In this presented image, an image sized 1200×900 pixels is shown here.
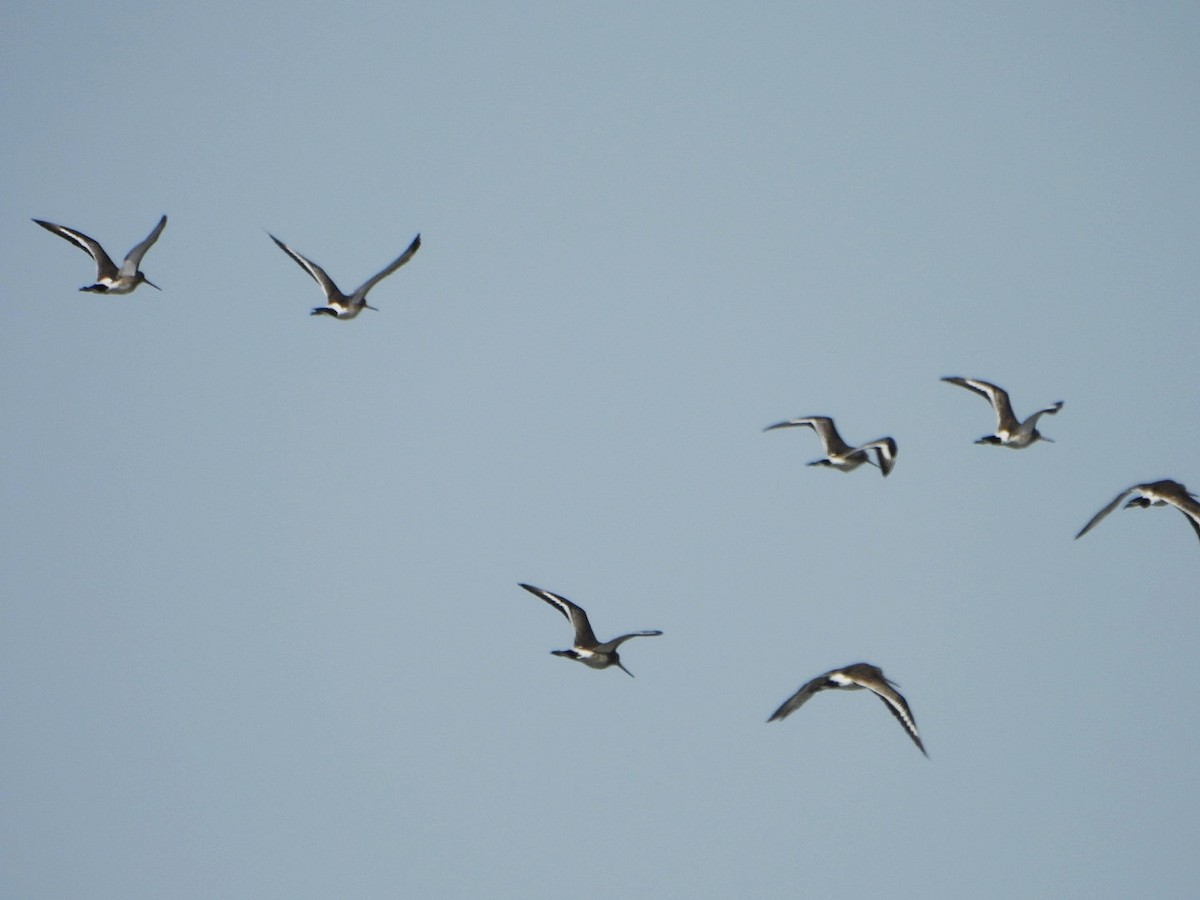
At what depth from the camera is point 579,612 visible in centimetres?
2823

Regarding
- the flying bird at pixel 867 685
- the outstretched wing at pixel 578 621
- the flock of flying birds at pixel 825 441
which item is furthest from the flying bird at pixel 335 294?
the flying bird at pixel 867 685

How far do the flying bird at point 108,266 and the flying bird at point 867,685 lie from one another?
14955 millimetres

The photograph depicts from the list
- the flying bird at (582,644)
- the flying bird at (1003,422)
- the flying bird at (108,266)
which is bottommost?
the flying bird at (582,644)

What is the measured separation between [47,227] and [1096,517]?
1901 centimetres

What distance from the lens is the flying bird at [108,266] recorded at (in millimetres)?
30953

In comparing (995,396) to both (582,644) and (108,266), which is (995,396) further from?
(108,266)

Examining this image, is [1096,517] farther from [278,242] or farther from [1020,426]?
[278,242]

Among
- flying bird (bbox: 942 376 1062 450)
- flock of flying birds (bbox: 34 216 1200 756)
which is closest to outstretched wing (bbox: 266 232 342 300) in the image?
flock of flying birds (bbox: 34 216 1200 756)

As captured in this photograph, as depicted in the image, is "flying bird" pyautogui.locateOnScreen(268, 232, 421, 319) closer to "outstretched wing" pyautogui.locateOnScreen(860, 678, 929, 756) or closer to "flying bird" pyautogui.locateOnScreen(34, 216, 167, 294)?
"flying bird" pyautogui.locateOnScreen(34, 216, 167, 294)

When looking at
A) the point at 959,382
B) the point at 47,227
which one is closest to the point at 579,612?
the point at 959,382

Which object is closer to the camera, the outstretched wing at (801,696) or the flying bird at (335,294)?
the outstretched wing at (801,696)

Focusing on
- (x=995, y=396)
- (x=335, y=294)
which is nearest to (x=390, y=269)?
(x=335, y=294)

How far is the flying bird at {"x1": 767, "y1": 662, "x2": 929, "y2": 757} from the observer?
76.6 ft

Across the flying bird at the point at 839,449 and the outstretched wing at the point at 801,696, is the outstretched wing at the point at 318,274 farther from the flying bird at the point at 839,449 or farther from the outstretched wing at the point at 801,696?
the outstretched wing at the point at 801,696
